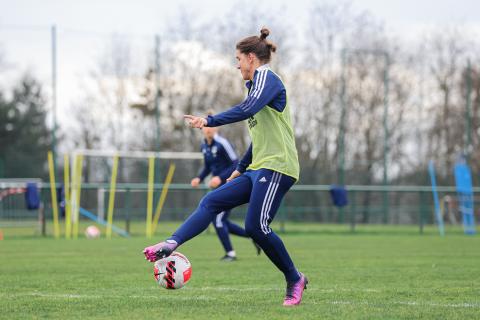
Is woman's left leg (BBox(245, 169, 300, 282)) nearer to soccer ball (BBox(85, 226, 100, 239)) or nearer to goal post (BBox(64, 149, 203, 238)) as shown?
soccer ball (BBox(85, 226, 100, 239))

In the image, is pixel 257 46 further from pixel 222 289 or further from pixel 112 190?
pixel 112 190

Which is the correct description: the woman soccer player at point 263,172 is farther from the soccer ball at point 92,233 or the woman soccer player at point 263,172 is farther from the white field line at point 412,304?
the soccer ball at point 92,233

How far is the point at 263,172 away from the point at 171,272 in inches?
40.6

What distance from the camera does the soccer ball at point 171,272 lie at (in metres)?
6.28

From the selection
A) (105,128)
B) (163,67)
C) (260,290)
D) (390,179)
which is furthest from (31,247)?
(105,128)

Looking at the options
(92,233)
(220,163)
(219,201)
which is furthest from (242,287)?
(92,233)

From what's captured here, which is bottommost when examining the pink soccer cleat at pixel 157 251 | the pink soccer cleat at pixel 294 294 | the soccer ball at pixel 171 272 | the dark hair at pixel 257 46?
the pink soccer cleat at pixel 294 294

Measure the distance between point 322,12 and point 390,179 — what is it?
25.0ft

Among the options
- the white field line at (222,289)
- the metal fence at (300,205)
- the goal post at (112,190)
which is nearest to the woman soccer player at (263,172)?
the white field line at (222,289)

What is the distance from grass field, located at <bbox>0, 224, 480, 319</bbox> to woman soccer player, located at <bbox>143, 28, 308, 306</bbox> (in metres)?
0.49

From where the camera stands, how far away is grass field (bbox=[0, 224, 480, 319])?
5797 mm

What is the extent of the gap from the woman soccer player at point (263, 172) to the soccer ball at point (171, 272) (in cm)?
31

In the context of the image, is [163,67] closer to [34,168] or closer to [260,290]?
[34,168]

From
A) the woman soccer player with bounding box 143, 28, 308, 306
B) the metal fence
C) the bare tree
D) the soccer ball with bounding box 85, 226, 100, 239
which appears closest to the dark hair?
the woman soccer player with bounding box 143, 28, 308, 306
